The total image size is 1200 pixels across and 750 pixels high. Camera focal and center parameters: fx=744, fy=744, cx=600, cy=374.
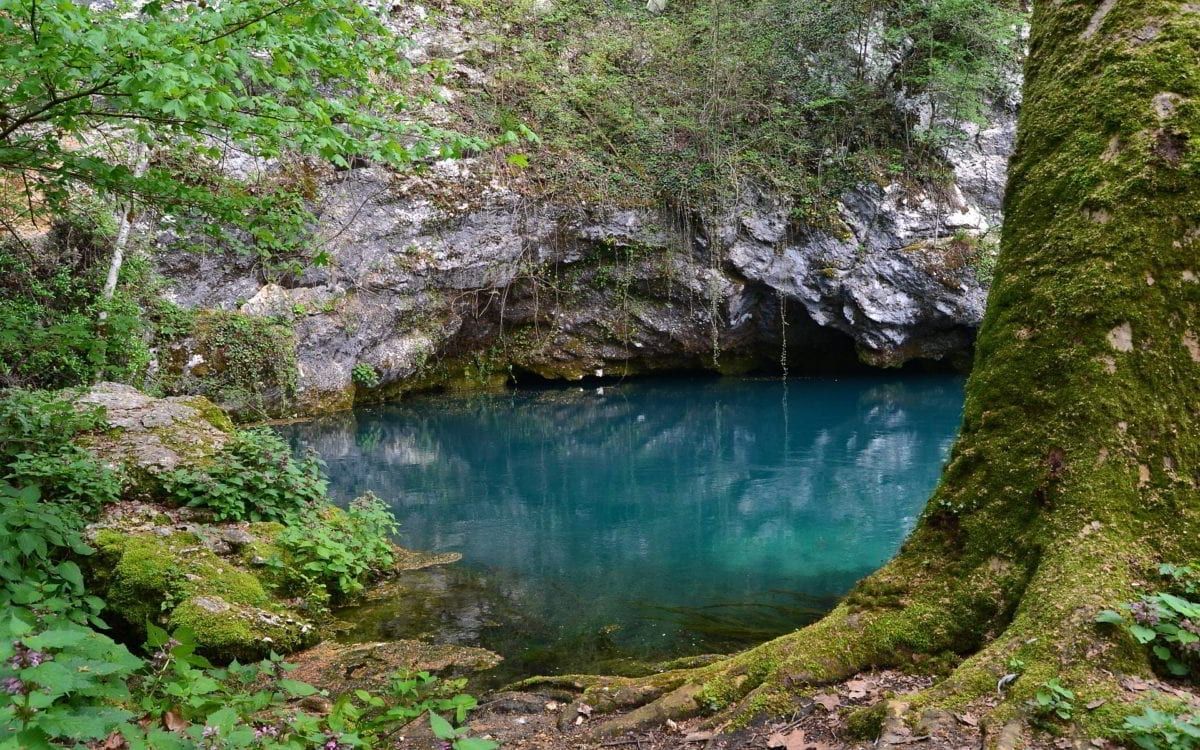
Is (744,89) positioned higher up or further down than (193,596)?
higher up

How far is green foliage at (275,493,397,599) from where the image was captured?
5.50 m

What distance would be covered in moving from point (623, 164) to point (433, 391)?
7181 mm

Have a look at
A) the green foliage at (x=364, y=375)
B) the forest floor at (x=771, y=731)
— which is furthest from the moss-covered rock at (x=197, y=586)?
the green foliage at (x=364, y=375)

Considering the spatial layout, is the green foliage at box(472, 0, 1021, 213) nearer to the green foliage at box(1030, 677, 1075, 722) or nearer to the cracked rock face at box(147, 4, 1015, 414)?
the cracked rock face at box(147, 4, 1015, 414)

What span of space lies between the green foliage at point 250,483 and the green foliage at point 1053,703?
533 cm

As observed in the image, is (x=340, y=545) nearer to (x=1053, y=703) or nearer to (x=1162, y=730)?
(x=1053, y=703)

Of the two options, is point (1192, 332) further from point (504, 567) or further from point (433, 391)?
point (433, 391)

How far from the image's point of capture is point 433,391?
1852cm

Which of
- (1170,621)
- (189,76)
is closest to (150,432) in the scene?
(189,76)

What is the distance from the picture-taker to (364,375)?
616 inches

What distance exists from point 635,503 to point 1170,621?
304 inches

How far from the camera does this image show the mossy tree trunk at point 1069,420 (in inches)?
83.4

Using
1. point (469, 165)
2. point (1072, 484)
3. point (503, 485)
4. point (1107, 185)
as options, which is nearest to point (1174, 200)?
point (1107, 185)

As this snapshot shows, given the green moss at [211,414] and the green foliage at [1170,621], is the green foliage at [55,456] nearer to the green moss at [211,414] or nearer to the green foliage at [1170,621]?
the green moss at [211,414]
